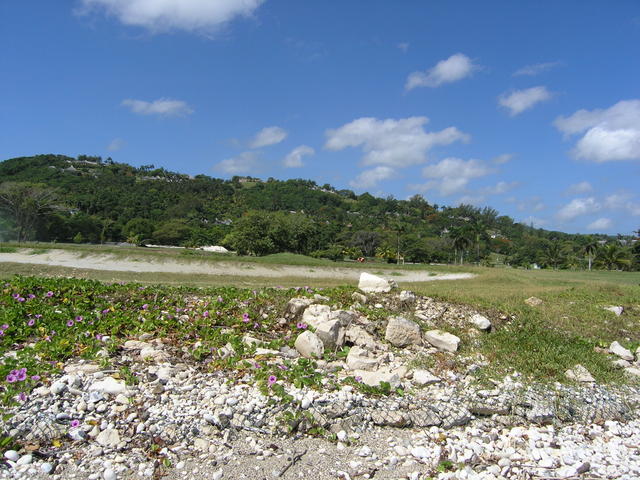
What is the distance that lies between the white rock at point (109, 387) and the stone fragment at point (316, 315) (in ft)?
11.1

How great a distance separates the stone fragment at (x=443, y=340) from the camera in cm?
762

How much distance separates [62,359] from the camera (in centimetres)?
602

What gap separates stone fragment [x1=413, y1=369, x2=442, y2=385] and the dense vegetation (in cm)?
5159

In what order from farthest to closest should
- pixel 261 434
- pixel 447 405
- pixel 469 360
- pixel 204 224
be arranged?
1. pixel 204 224
2. pixel 469 360
3. pixel 447 405
4. pixel 261 434

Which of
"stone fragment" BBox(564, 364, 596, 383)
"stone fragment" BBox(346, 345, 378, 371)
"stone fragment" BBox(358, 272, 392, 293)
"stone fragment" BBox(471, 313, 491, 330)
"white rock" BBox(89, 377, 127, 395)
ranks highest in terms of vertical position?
"stone fragment" BBox(358, 272, 392, 293)

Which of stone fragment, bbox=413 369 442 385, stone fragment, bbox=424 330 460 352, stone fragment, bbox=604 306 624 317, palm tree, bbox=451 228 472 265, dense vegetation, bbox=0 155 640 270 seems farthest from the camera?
palm tree, bbox=451 228 472 265

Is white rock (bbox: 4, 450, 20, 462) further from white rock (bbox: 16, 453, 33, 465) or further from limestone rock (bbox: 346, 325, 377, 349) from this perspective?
limestone rock (bbox: 346, 325, 377, 349)

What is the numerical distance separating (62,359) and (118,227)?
89.3 metres

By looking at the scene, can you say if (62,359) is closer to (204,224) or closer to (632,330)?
(632,330)

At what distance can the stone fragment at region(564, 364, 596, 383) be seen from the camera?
22.4 ft

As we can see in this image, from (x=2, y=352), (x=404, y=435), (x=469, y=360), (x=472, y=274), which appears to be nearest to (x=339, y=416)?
(x=404, y=435)

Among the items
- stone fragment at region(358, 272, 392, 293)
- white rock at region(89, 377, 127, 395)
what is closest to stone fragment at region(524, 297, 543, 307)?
stone fragment at region(358, 272, 392, 293)

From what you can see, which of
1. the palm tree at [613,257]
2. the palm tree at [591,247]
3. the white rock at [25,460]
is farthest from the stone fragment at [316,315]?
the palm tree at [613,257]

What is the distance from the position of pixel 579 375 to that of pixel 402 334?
2.75 m
